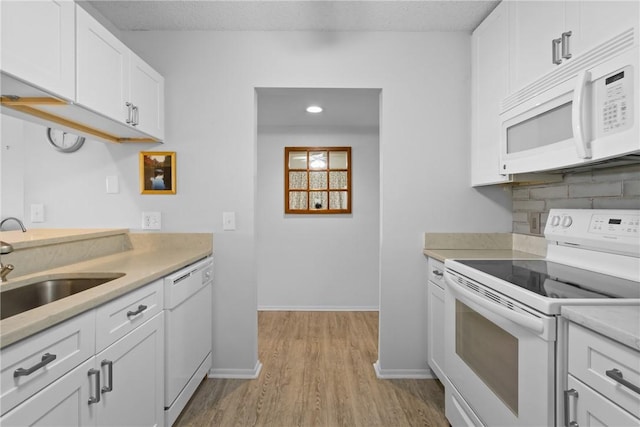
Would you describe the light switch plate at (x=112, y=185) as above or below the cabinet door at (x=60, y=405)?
above

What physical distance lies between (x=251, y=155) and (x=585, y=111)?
1852 mm

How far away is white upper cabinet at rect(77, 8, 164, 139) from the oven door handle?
197 centimetres

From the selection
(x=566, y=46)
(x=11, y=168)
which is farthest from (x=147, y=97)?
(x=566, y=46)

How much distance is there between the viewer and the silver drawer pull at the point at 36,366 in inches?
32.5

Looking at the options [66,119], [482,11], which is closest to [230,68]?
[66,119]

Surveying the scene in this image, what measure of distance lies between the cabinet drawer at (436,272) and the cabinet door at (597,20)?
1272mm

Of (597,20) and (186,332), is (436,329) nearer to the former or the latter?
(186,332)

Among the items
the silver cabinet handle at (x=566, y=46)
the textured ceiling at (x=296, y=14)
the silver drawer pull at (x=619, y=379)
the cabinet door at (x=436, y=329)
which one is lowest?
the cabinet door at (x=436, y=329)

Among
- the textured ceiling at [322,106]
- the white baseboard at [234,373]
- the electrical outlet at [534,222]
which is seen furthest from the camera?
the textured ceiling at [322,106]

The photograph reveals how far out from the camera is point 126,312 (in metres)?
1.32

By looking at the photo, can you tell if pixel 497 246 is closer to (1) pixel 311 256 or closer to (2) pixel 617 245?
(2) pixel 617 245

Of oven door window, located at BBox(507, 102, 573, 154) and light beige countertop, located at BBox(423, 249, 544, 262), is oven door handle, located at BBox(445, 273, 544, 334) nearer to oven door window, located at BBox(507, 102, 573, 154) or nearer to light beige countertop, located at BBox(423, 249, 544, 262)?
light beige countertop, located at BBox(423, 249, 544, 262)

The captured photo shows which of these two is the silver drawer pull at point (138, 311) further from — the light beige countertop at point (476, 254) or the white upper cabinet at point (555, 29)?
the white upper cabinet at point (555, 29)

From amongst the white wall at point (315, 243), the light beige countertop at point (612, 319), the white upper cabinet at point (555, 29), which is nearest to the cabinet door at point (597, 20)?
the white upper cabinet at point (555, 29)
